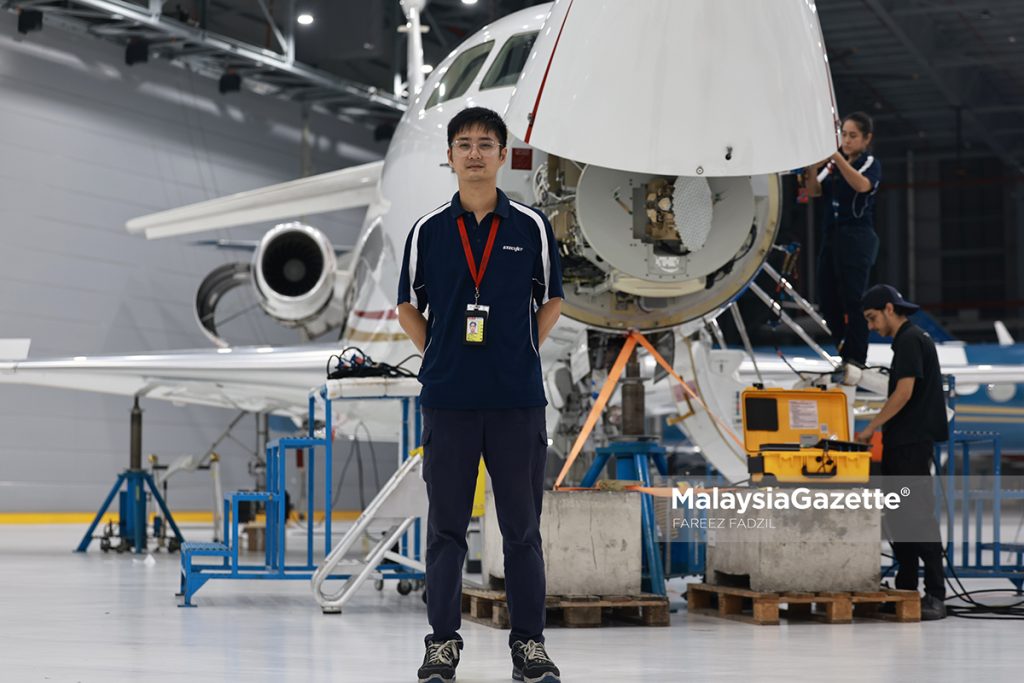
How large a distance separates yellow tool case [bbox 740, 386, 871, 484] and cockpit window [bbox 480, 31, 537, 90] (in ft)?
8.94

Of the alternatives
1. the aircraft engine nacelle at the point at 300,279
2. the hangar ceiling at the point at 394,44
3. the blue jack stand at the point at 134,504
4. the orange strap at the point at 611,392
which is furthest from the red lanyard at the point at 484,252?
the hangar ceiling at the point at 394,44

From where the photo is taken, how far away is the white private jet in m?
6.70

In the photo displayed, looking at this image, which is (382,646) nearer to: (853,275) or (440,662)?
(440,662)

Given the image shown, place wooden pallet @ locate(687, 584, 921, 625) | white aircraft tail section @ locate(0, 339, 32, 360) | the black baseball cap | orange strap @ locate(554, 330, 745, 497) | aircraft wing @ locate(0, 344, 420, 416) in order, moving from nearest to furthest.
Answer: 1. wooden pallet @ locate(687, 584, 921, 625)
2. orange strap @ locate(554, 330, 745, 497)
3. the black baseball cap
4. aircraft wing @ locate(0, 344, 420, 416)
5. white aircraft tail section @ locate(0, 339, 32, 360)

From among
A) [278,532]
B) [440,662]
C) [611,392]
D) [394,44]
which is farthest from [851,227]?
[394,44]

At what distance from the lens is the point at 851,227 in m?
9.09

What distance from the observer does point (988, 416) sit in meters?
Result: 30.2

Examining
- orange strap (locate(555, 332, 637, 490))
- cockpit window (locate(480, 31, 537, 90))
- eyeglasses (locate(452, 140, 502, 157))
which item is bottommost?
orange strap (locate(555, 332, 637, 490))

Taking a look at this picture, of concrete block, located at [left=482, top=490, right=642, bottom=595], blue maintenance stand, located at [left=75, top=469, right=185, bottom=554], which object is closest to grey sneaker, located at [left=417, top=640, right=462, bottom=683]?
concrete block, located at [left=482, top=490, right=642, bottom=595]

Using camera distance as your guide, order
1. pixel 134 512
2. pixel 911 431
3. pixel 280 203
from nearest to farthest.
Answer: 1. pixel 911 431
2. pixel 280 203
3. pixel 134 512

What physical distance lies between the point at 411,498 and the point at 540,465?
271cm

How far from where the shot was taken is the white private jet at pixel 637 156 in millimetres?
6699

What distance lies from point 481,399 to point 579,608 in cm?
264

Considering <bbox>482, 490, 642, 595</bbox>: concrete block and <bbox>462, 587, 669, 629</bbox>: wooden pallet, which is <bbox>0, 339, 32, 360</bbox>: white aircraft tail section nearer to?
<bbox>462, 587, 669, 629</bbox>: wooden pallet
